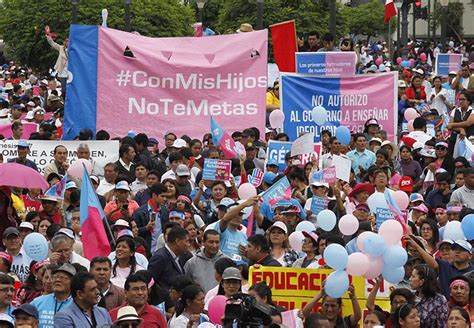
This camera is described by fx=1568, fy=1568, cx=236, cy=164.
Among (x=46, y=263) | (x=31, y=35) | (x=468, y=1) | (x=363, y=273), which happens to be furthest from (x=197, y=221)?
(x=468, y=1)

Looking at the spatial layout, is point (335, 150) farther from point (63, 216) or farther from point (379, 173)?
point (63, 216)

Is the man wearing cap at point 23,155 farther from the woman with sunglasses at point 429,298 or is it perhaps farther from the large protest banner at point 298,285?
the woman with sunglasses at point 429,298

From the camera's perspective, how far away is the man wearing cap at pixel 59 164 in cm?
1702

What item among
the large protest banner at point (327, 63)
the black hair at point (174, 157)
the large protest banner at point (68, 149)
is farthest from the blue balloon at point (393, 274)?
the large protest banner at point (327, 63)

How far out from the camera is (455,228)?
502 inches

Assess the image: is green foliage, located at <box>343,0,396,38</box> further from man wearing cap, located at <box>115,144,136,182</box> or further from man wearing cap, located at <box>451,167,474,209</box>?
man wearing cap, located at <box>451,167,474,209</box>

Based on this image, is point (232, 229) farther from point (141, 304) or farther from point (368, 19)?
point (368, 19)

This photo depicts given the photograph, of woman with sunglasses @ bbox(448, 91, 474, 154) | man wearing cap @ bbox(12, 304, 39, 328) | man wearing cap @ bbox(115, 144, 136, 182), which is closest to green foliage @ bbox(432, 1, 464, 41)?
woman with sunglasses @ bbox(448, 91, 474, 154)

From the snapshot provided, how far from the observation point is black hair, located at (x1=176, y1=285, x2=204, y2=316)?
11023mm

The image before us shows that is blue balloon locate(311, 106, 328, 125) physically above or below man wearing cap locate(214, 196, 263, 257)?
above

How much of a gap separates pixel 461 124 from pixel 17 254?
691cm

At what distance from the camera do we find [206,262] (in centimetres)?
1255

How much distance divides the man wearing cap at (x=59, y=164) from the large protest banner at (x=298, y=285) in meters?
5.57

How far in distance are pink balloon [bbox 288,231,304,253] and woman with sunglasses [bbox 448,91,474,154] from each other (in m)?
5.15
